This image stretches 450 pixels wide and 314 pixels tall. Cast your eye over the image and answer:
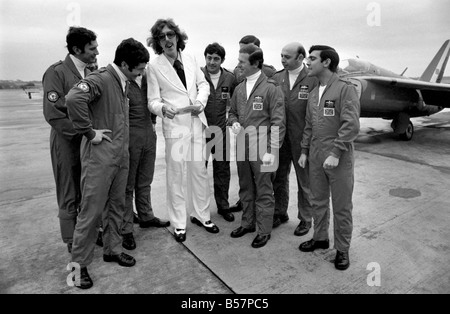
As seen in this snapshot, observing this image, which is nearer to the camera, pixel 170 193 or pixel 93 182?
pixel 93 182

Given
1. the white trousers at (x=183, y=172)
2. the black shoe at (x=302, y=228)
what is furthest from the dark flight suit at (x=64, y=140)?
the black shoe at (x=302, y=228)

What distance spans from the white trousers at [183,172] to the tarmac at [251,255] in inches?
8.8

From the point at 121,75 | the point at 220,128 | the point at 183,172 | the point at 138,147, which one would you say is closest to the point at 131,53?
the point at 121,75

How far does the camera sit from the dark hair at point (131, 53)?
2.42 meters

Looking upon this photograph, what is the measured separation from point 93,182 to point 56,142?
609mm

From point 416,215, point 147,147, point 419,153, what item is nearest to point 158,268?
point 147,147

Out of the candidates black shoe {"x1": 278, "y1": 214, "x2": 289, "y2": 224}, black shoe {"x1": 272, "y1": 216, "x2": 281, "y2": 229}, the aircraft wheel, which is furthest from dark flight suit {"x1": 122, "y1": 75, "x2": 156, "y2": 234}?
the aircraft wheel

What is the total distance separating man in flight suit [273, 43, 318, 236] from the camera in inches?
122

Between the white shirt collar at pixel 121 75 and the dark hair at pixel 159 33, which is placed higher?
the dark hair at pixel 159 33

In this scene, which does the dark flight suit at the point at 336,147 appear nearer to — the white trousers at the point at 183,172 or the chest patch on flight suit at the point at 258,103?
the chest patch on flight suit at the point at 258,103

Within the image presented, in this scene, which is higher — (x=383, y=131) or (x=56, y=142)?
(x=56, y=142)
